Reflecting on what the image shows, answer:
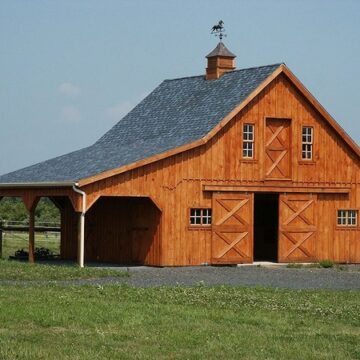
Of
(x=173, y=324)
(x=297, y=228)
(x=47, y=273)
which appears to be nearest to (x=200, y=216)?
(x=297, y=228)

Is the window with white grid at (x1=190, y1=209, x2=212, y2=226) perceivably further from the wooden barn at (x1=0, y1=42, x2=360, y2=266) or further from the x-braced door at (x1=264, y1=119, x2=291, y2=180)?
the x-braced door at (x1=264, y1=119, x2=291, y2=180)

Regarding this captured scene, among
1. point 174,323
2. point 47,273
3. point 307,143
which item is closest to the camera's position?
point 174,323

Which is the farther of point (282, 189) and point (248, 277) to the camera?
point (282, 189)

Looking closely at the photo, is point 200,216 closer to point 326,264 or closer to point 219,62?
point 326,264

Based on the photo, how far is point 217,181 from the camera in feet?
116

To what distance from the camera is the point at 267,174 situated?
120 ft

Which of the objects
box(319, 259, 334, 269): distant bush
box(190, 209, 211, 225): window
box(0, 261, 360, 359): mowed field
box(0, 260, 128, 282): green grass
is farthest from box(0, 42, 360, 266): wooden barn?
box(0, 261, 360, 359): mowed field

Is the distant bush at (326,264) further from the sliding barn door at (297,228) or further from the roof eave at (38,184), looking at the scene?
the roof eave at (38,184)

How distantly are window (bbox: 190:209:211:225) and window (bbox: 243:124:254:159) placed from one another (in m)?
2.47

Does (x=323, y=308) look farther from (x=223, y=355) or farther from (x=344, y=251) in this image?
(x=344, y=251)

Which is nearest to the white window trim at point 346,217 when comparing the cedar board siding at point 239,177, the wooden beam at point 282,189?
the cedar board siding at point 239,177

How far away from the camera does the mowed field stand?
15.1m

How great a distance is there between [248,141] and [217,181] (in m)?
1.96

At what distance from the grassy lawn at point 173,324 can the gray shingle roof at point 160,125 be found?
1115 cm
